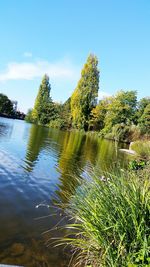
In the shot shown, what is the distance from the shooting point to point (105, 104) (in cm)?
3941

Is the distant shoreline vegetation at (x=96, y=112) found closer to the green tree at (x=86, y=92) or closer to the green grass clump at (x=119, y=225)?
the green tree at (x=86, y=92)

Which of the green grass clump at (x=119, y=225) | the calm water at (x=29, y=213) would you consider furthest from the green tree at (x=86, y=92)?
the green grass clump at (x=119, y=225)

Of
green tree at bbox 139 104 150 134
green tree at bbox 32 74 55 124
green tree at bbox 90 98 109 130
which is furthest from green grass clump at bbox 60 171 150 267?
green tree at bbox 32 74 55 124

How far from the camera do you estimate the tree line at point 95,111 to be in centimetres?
3222

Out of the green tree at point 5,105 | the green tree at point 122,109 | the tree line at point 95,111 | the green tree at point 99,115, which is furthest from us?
the green tree at point 5,105

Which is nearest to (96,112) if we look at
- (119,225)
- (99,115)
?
(99,115)

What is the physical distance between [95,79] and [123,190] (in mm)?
38386

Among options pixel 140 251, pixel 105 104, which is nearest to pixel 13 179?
pixel 140 251

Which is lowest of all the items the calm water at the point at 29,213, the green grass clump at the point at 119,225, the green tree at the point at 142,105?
the calm water at the point at 29,213

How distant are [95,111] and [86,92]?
3.59 m

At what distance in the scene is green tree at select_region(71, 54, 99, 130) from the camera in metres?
39.4

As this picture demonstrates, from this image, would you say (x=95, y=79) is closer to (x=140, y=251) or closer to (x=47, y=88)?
(x=47, y=88)

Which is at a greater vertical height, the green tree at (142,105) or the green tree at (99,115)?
the green tree at (142,105)

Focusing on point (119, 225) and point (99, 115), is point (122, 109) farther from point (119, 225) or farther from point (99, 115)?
point (119, 225)
